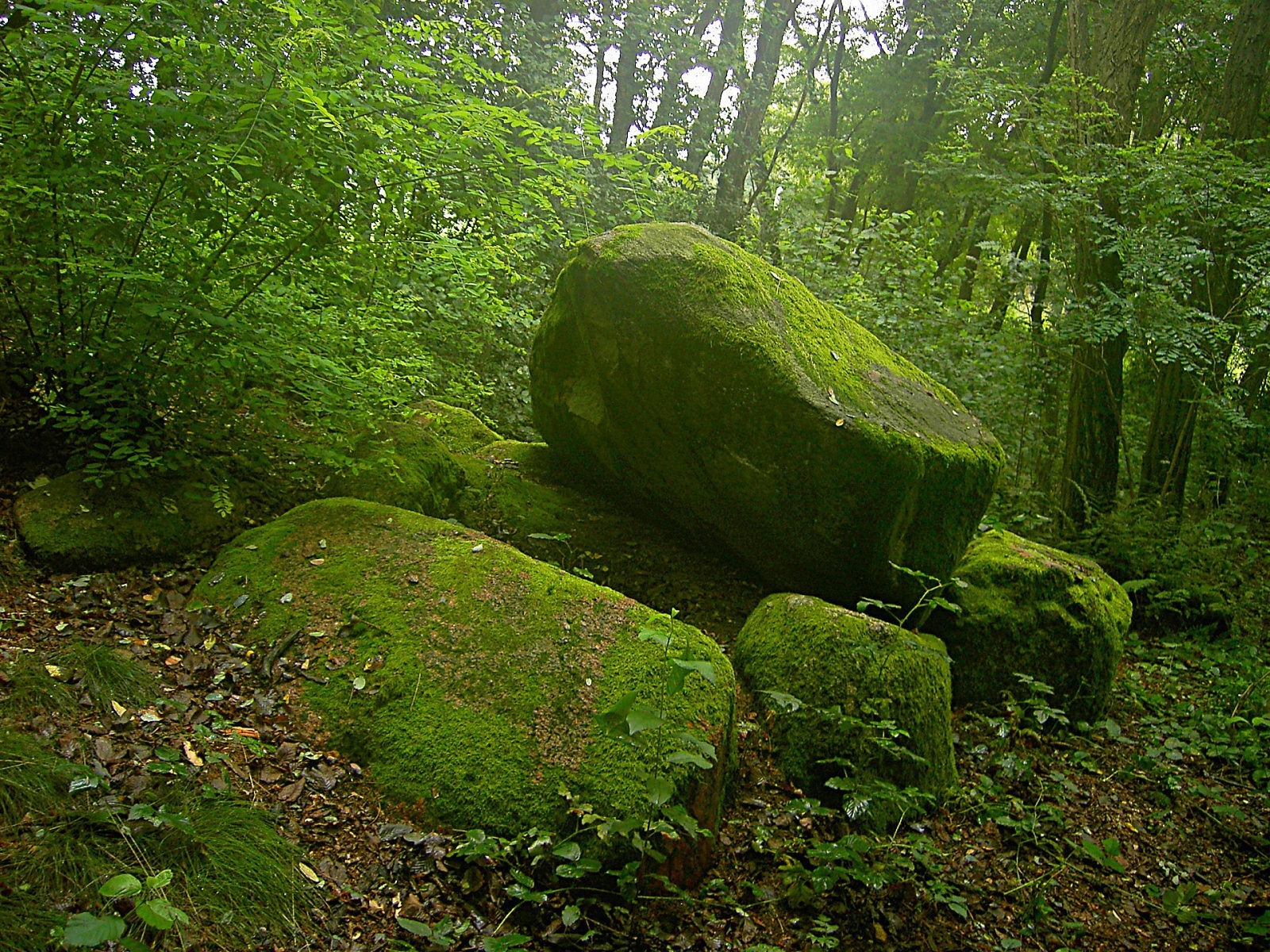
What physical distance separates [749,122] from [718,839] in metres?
11.3

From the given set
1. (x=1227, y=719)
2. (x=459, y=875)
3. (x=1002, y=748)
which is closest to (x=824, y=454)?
(x=1002, y=748)

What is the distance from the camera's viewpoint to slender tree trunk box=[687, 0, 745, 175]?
13.1 meters

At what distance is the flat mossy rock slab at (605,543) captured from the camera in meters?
5.30

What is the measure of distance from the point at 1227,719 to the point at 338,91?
642 cm

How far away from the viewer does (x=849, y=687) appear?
4020 millimetres

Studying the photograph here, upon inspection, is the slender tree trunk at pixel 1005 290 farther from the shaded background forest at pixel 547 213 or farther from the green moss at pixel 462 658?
the green moss at pixel 462 658

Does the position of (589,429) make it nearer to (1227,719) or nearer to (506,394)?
(506,394)

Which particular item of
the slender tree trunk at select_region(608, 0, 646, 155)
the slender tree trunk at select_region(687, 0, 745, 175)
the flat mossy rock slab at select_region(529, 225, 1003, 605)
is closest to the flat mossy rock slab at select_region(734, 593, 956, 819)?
the flat mossy rock slab at select_region(529, 225, 1003, 605)

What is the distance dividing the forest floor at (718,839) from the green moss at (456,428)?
245 cm

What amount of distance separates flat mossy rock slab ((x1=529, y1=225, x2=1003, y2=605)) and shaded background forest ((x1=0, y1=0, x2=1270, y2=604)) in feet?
3.00

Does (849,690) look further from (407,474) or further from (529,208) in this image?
(529,208)

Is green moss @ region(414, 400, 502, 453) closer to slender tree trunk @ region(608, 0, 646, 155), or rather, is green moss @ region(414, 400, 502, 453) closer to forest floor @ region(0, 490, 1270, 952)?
forest floor @ region(0, 490, 1270, 952)

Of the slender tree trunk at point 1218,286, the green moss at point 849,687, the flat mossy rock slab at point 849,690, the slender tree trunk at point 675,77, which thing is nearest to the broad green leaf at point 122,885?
the flat mossy rock slab at point 849,690

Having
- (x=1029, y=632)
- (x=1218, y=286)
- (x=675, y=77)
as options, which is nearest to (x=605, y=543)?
(x=1029, y=632)
